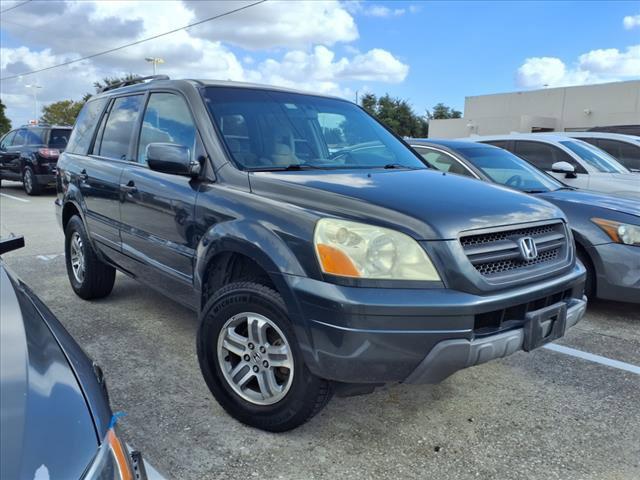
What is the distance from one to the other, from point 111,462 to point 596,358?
3.51 meters

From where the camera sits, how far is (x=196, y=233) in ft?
10.1

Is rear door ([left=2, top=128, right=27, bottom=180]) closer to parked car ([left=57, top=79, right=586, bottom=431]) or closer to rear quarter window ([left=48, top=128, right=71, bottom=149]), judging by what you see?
rear quarter window ([left=48, top=128, right=71, bottom=149])

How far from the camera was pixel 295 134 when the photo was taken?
11.3 feet

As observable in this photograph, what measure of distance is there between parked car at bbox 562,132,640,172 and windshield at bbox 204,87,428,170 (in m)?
6.39

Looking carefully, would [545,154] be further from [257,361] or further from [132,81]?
[257,361]

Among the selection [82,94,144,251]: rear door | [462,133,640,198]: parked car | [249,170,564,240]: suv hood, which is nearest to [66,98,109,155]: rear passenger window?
[82,94,144,251]: rear door

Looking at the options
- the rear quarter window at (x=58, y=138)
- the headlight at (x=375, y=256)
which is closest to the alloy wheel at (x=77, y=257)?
the headlight at (x=375, y=256)

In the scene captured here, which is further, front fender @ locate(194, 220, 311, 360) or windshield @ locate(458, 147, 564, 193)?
windshield @ locate(458, 147, 564, 193)

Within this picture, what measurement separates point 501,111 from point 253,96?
35.2 m

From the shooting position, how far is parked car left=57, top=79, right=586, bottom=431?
7.46 ft

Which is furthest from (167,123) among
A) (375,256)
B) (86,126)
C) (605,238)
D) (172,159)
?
(605,238)

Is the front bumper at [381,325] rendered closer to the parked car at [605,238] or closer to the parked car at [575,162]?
the parked car at [605,238]

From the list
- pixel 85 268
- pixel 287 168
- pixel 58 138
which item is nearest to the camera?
pixel 287 168

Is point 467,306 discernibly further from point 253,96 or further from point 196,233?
point 253,96
